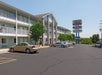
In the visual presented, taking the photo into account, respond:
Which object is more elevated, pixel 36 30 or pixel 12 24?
pixel 12 24

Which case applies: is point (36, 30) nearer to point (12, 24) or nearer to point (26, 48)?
point (12, 24)

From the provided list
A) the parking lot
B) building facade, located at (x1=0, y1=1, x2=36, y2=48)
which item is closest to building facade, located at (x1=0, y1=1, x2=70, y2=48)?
building facade, located at (x1=0, y1=1, x2=36, y2=48)

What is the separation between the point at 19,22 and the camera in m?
34.9

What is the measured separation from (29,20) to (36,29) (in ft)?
19.2

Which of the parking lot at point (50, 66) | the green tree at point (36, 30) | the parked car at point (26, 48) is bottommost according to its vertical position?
the parking lot at point (50, 66)

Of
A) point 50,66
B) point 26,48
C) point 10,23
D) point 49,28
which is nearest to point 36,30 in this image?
point 10,23

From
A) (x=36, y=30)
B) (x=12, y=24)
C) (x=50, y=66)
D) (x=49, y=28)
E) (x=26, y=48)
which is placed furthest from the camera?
(x=49, y=28)

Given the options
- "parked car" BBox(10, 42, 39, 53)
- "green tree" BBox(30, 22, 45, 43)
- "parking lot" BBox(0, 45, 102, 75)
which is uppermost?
"green tree" BBox(30, 22, 45, 43)

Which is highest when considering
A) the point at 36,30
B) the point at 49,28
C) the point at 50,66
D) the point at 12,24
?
the point at 49,28

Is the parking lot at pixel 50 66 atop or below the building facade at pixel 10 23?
below

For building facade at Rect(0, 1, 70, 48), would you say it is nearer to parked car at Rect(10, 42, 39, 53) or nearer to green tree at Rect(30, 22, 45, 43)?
green tree at Rect(30, 22, 45, 43)

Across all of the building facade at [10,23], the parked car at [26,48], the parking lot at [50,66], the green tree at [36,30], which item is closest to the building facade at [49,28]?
the building facade at [10,23]

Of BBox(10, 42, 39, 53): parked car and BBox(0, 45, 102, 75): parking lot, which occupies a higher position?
BBox(10, 42, 39, 53): parked car

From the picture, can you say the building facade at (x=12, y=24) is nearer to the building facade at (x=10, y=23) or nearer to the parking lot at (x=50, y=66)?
the building facade at (x=10, y=23)
